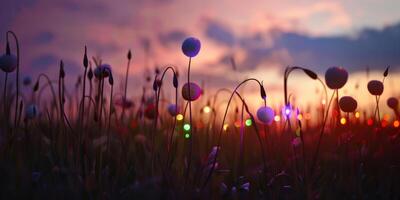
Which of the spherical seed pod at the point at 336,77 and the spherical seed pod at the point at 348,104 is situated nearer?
the spherical seed pod at the point at 336,77

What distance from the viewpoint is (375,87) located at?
4.41m

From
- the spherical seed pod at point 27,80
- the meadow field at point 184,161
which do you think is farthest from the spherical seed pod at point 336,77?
the spherical seed pod at point 27,80

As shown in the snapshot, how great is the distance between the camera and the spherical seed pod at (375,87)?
441cm

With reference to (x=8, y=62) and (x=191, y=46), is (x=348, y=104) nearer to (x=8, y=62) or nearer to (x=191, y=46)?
(x=191, y=46)

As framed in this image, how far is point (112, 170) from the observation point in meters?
4.62

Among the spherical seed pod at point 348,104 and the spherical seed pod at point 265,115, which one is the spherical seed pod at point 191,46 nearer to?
the spherical seed pod at point 265,115

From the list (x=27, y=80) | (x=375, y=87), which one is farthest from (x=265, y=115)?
(x=27, y=80)

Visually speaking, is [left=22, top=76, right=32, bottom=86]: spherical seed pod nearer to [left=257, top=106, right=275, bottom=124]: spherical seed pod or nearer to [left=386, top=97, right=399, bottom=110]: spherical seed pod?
[left=257, top=106, right=275, bottom=124]: spherical seed pod

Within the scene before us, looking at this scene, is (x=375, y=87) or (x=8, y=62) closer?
(x=8, y=62)

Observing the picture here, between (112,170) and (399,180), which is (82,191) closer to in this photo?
(112,170)

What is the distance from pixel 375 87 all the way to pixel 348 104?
0.47m

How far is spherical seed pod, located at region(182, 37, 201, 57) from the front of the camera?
3742mm

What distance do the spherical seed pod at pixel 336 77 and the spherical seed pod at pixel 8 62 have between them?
243 cm

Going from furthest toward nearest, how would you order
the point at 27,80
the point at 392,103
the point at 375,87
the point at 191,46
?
Result: the point at 27,80
the point at 392,103
the point at 375,87
the point at 191,46
